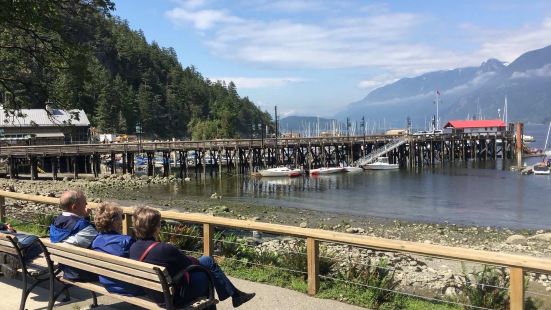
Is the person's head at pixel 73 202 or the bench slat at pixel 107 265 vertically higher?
the person's head at pixel 73 202

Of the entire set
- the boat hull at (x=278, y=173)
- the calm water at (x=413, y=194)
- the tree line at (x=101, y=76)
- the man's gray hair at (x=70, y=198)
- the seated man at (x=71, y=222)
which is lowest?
the calm water at (x=413, y=194)

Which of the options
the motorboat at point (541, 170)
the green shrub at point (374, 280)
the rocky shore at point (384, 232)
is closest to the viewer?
the green shrub at point (374, 280)

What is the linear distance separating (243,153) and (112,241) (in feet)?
210

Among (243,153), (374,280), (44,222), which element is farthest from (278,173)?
(374,280)

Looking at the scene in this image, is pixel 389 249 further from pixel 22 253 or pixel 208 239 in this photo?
pixel 22 253

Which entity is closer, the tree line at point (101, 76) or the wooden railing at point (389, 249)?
the wooden railing at point (389, 249)

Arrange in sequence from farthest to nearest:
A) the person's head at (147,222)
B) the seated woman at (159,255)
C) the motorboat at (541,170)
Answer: the motorboat at (541,170) < the person's head at (147,222) < the seated woman at (159,255)

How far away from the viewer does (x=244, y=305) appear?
633 centimetres

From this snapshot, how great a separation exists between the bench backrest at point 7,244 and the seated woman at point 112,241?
1458 mm

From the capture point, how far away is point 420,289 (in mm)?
9359

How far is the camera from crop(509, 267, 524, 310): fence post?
5.02 metres

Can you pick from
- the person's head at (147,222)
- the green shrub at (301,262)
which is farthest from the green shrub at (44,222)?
the person's head at (147,222)

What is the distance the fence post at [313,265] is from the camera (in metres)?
6.62

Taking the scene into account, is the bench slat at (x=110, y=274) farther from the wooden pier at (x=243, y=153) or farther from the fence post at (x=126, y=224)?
the wooden pier at (x=243, y=153)
